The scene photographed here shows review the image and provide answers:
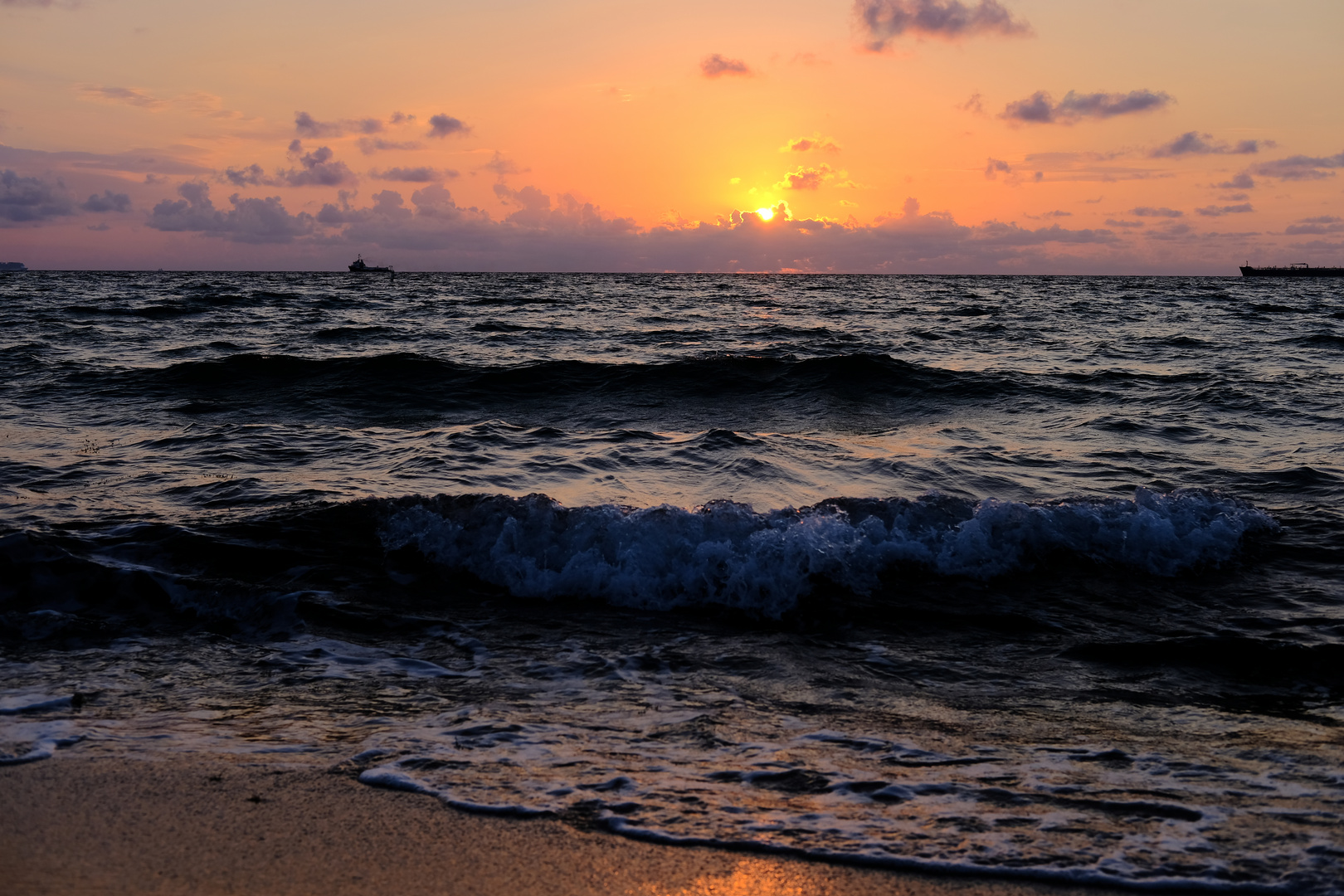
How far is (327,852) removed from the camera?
2.86 m

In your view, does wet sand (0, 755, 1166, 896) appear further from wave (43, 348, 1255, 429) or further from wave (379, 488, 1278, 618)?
wave (43, 348, 1255, 429)

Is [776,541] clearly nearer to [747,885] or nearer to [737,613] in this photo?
[737,613]

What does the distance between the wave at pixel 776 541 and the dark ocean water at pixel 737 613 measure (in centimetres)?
3

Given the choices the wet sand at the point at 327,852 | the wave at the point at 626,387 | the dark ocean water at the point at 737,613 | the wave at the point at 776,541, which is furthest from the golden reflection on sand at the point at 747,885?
the wave at the point at 626,387

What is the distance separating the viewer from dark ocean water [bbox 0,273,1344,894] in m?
3.28

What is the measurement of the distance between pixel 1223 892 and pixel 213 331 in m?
25.2

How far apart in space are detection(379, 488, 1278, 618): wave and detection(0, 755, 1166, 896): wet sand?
2921mm

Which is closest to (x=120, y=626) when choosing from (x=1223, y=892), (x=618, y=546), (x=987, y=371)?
(x=618, y=546)

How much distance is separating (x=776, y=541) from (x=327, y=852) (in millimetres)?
4067

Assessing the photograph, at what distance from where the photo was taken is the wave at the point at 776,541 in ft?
20.1

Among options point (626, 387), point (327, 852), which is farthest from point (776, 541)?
point (626, 387)

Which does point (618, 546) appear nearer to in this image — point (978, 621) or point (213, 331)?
point (978, 621)

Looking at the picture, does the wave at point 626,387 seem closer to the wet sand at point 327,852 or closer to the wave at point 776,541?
the wave at point 776,541

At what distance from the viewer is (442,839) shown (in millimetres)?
2971
